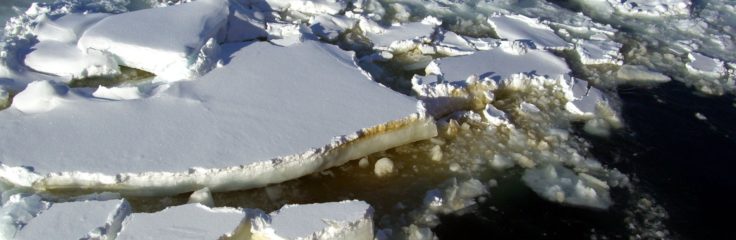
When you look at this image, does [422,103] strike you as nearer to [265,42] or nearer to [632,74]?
[265,42]

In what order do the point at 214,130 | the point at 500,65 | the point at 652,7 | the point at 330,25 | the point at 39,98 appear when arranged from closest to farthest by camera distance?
1. the point at 214,130
2. the point at 39,98
3. the point at 500,65
4. the point at 330,25
5. the point at 652,7

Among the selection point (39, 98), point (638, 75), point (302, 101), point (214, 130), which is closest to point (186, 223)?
point (214, 130)

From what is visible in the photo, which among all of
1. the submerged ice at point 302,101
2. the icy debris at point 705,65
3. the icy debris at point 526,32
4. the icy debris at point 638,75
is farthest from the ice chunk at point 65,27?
the icy debris at point 705,65

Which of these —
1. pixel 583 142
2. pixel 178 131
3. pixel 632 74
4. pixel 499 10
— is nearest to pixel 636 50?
pixel 632 74

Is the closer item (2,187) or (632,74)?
(2,187)

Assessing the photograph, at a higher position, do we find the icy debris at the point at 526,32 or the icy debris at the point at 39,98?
the icy debris at the point at 39,98

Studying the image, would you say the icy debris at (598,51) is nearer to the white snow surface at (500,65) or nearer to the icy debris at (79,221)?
the white snow surface at (500,65)

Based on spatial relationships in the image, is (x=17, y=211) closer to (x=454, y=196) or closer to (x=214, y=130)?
(x=214, y=130)
